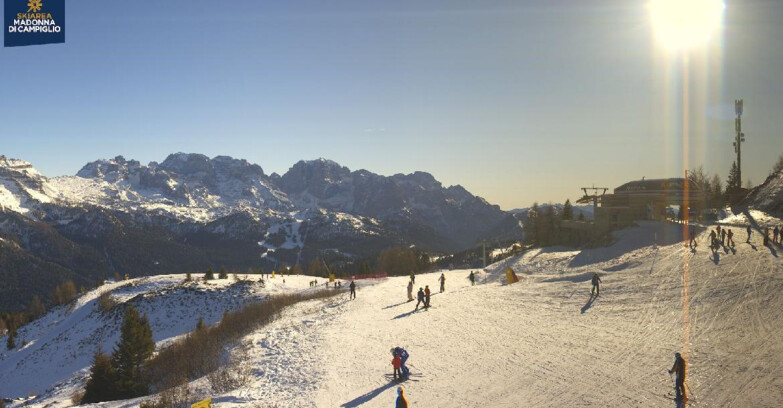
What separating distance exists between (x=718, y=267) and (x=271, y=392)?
31081 millimetres

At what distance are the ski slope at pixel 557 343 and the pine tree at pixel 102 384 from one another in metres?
6.23

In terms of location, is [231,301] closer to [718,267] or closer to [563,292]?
[563,292]

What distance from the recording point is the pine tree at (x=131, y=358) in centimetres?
3022

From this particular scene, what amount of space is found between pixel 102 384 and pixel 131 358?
2.15 metres

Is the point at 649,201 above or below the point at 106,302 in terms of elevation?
above

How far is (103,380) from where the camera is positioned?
30234 mm

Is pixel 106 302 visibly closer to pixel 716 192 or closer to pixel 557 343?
pixel 557 343

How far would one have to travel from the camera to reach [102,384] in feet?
98.9

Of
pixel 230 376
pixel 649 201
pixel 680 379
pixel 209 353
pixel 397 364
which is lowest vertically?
pixel 209 353

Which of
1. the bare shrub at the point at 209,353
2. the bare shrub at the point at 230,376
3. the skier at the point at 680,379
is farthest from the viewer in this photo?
the bare shrub at the point at 209,353

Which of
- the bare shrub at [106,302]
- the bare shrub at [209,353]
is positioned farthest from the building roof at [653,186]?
the bare shrub at [106,302]

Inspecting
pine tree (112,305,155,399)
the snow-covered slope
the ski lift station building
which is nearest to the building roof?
the ski lift station building

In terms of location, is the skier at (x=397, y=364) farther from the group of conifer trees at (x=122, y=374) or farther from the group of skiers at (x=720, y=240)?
the group of skiers at (x=720, y=240)

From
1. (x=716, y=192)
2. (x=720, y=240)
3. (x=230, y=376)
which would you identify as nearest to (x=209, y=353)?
(x=230, y=376)
